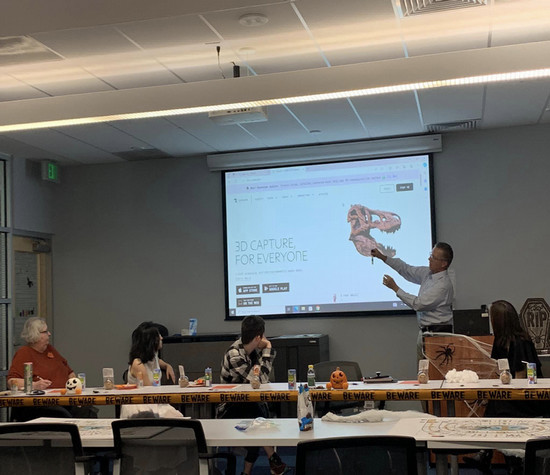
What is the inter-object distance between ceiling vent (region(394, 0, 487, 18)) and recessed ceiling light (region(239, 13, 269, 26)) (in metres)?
0.95

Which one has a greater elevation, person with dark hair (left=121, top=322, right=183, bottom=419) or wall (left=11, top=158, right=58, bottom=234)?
wall (left=11, top=158, right=58, bottom=234)

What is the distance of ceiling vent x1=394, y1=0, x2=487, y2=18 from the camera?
5.17 meters

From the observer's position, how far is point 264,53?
6145mm

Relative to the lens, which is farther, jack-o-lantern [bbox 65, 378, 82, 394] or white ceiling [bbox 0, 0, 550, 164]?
jack-o-lantern [bbox 65, 378, 82, 394]

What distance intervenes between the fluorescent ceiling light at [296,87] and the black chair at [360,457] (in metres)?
3.07

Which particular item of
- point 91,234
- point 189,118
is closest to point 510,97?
point 189,118

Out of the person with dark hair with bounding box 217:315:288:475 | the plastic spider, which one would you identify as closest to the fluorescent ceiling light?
the person with dark hair with bounding box 217:315:288:475

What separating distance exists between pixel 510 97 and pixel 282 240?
331 centimetres

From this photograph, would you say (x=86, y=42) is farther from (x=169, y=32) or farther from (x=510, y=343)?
(x=510, y=343)

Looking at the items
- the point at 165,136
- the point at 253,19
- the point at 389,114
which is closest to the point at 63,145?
the point at 165,136

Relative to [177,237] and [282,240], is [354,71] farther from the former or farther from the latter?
[177,237]

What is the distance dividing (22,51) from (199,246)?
165 inches

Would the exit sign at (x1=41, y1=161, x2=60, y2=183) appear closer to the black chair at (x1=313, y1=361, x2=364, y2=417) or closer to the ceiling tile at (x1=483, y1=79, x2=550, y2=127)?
the black chair at (x1=313, y1=361, x2=364, y2=417)

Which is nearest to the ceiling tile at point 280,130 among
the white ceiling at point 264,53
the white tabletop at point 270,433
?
the white ceiling at point 264,53
